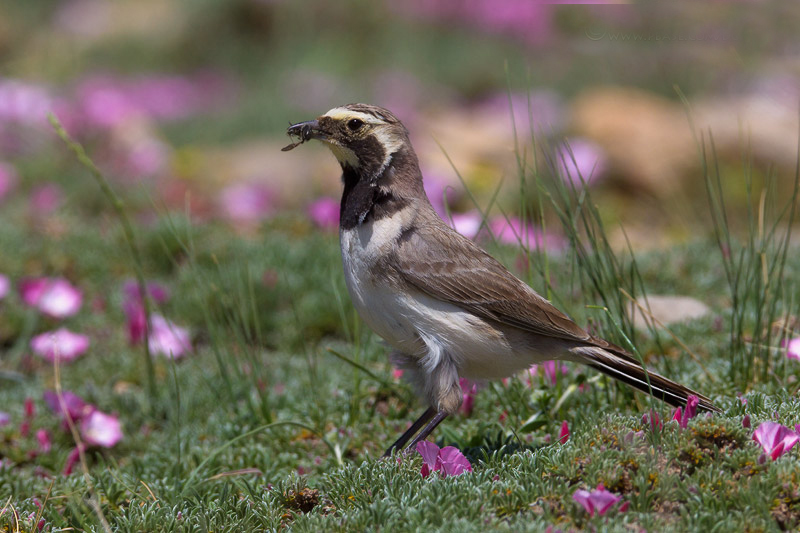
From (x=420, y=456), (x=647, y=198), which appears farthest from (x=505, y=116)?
(x=420, y=456)

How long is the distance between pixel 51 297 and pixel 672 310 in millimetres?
4247

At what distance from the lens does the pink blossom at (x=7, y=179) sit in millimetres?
8602

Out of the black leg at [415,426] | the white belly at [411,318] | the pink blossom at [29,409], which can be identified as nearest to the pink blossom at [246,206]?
the pink blossom at [29,409]

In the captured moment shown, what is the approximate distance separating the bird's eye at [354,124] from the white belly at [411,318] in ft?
1.47

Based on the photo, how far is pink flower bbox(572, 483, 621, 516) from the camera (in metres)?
2.97

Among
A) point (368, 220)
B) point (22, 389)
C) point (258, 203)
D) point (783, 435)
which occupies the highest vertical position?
point (368, 220)

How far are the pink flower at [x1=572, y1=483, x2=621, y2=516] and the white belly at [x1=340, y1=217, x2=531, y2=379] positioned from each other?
1084mm

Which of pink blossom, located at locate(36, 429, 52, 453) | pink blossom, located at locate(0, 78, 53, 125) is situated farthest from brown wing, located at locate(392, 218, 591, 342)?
pink blossom, located at locate(0, 78, 53, 125)

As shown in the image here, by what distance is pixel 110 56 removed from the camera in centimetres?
1705

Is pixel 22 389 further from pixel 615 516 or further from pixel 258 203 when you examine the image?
pixel 615 516

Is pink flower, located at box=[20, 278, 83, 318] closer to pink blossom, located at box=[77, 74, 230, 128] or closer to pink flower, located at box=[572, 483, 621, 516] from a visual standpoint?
pink flower, located at box=[572, 483, 621, 516]

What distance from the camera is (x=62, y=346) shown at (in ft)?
19.7

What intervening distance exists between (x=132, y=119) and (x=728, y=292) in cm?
725

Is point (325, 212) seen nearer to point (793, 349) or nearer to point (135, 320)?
point (135, 320)
